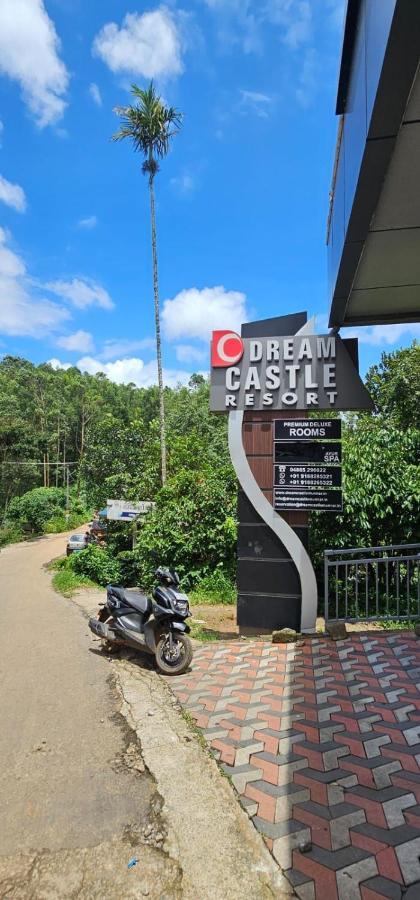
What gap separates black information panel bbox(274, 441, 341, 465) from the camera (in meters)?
5.79

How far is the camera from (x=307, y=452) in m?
5.89

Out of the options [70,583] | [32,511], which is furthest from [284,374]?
[32,511]

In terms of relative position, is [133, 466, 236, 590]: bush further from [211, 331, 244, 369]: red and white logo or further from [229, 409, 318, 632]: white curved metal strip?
[211, 331, 244, 369]: red and white logo

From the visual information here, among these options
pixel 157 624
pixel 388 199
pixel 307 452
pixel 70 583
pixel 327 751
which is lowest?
pixel 70 583

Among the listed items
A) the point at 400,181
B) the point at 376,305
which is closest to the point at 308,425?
the point at 376,305

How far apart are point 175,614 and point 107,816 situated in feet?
6.98

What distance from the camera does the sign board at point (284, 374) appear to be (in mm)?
5836

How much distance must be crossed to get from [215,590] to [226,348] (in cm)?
522

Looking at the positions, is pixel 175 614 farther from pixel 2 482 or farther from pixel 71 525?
pixel 71 525

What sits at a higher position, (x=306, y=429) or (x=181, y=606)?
(x=306, y=429)

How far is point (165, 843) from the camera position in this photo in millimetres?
2330

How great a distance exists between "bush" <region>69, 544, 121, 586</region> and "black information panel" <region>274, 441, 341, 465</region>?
8405 millimetres

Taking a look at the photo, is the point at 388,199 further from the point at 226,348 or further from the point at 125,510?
the point at 125,510

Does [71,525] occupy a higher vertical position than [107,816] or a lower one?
lower
